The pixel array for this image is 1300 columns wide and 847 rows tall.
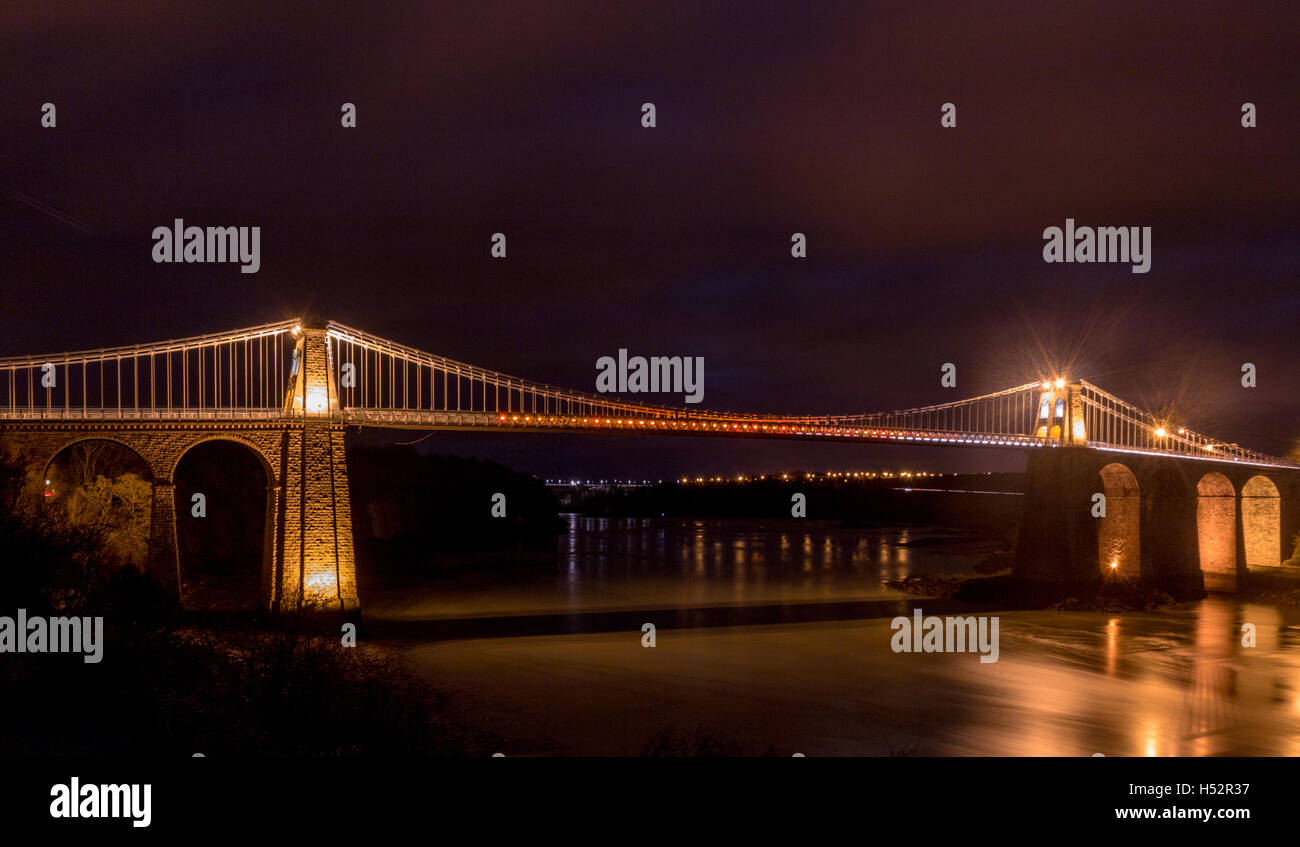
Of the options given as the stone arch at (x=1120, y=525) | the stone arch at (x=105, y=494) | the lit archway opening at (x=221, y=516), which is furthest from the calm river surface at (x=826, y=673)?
the stone arch at (x=105, y=494)

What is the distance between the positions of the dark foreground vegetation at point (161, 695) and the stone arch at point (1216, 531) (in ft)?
→ 123

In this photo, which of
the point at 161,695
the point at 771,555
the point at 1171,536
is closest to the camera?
the point at 161,695

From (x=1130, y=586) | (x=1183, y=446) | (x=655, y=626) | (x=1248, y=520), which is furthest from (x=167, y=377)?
(x=1183, y=446)

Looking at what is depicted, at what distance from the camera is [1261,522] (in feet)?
146

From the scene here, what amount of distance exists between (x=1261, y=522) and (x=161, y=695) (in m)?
47.8

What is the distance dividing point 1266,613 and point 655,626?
23182mm

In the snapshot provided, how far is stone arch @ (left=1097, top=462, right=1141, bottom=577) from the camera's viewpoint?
4016 centimetres

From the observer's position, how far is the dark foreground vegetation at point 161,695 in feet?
36.4

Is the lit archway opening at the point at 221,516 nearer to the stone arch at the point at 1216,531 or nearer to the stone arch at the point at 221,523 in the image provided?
the stone arch at the point at 221,523

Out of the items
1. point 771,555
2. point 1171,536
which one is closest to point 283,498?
point 1171,536

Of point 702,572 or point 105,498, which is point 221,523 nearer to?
point 105,498

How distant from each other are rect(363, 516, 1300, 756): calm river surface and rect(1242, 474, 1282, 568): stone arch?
7326 millimetres
